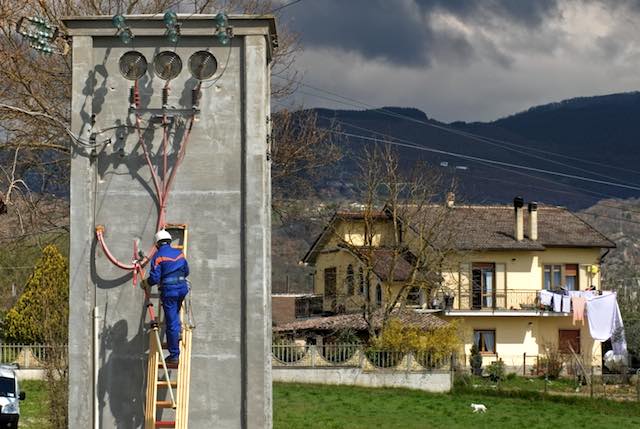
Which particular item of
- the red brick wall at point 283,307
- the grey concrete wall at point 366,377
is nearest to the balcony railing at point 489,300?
the grey concrete wall at point 366,377

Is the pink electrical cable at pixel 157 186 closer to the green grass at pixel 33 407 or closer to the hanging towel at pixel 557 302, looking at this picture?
the green grass at pixel 33 407

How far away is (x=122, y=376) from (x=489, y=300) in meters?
40.2

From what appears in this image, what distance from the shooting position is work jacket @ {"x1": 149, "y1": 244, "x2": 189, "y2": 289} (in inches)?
564

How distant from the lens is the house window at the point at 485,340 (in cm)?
5331

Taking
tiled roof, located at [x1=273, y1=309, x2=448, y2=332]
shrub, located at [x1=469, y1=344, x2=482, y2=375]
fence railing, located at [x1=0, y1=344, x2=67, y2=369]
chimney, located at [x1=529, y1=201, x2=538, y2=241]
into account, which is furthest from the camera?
chimney, located at [x1=529, y1=201, x2=538, y2=241]

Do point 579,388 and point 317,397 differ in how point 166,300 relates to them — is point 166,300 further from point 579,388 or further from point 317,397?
point 579,388

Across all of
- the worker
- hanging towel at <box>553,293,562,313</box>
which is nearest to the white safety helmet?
the worker

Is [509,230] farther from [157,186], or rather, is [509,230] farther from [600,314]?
[157,186]

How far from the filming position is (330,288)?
55.9 metres

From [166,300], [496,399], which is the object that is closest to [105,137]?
[166,300]

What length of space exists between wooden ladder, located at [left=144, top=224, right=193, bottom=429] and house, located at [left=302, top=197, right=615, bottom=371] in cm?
3225

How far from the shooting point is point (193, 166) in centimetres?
1516

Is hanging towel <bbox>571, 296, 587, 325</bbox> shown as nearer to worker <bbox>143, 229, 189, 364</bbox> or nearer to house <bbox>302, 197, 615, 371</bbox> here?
house <bbox>302, 197, 615, 371</bbox>

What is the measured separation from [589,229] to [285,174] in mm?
26211
